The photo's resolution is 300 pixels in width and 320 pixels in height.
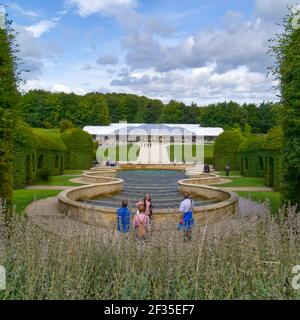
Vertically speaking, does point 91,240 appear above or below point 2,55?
below

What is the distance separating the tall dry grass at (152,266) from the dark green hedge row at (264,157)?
14.3 m

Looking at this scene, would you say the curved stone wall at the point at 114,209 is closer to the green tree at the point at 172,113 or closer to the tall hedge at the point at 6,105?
the tall hedge at the point at 6,105

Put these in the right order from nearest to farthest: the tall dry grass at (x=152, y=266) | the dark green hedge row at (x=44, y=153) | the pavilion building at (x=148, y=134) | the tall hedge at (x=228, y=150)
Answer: the tall dry grass at (x=152, y=266) < the dark green hedge row at (x=44, y=153) < the tall hedge at (x=228, y=150) < the pavilion building at (x=148, y=134)

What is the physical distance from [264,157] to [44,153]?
16928mm

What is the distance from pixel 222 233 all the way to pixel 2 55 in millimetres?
7832

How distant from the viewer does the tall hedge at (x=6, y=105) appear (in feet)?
31.0

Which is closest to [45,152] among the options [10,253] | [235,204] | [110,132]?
[235,204]

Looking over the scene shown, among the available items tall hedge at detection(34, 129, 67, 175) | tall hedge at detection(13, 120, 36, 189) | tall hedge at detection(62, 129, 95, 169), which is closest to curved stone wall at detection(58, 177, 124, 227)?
tall hedge at detection(13, 120, 36, 189)

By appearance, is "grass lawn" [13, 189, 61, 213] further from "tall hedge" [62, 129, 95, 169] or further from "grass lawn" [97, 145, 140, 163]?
"grass lawn" [97, 145, 140, 163]

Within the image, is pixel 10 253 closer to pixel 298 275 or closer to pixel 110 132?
pixel 298 275

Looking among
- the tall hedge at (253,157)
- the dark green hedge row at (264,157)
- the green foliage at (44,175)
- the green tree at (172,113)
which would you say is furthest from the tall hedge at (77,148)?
the green tree at (172,113)

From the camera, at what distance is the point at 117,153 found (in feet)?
175

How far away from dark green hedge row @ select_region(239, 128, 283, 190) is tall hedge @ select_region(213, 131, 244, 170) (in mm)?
3971
